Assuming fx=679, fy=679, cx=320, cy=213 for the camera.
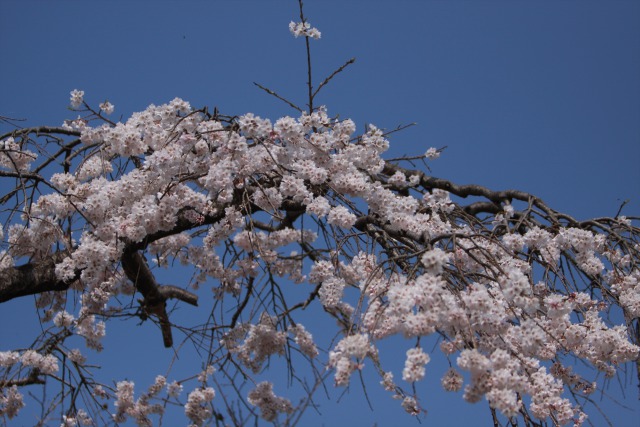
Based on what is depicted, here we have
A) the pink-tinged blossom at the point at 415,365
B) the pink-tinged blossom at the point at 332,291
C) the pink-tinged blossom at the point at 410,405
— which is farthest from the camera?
the pink-tinged blossom at the point at 332,291

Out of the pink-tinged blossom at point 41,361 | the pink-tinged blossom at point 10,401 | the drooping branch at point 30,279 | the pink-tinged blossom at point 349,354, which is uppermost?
the drooping branch at point 30,279

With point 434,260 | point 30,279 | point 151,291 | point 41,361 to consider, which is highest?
point 151,291

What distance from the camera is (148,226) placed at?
4.07 m

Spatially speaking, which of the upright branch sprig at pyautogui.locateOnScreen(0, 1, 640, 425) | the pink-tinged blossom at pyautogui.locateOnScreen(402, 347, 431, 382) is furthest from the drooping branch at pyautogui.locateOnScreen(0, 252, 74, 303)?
the pink-tinged blossom at pyautogui.locateOnScreen(402, 347, 431, 382)

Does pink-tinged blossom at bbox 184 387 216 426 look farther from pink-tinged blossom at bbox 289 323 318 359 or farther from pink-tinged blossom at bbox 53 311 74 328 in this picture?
pink-tinged blossom at bbox 53 311 74 328

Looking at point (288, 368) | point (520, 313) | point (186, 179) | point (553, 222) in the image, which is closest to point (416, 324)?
point (520, 313)

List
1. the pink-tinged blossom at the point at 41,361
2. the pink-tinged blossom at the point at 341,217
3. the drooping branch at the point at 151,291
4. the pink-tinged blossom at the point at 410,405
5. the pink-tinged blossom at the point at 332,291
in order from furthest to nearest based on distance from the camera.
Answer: the drooping branch at the point at 151,291, the pink-tinged blossom at the point at 41,361, the pink-tinged blossom at the point at 341,217, the pink-tinged blossom at the point at 332,291, the pink-tinged blossom at the point at 410,405

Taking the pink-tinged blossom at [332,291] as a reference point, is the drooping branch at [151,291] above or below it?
above

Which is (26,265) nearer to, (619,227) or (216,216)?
(216,216)

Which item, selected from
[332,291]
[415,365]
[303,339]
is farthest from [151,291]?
[415,365]

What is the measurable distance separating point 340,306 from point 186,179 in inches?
48.9

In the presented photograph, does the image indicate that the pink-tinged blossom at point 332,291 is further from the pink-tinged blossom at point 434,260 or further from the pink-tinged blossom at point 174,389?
the pink-tinged blossom at point 174,389

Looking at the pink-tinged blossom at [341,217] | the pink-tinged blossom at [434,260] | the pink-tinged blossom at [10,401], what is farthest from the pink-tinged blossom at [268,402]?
the pink-tinged blossom at [10,401]

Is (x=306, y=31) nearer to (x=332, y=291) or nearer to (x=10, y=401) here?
(x=332, y=291)
